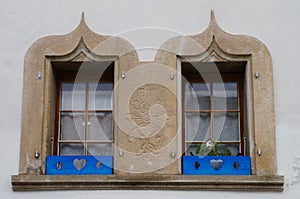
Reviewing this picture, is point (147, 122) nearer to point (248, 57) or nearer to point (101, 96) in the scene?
point (101, 96)

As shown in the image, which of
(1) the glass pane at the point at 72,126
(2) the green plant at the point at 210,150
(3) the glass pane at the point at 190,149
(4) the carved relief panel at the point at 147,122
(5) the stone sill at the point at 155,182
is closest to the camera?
(5) the stone sill at the point at 155,182

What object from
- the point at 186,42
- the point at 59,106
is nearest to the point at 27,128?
the point at 59,106

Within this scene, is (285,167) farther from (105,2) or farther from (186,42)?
(105,2)

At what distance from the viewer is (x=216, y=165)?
7.23m

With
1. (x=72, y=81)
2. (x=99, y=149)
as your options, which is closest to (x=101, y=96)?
(x=72, y=81)

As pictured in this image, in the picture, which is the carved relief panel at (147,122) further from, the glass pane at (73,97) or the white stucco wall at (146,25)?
the glass pane at (73,97)

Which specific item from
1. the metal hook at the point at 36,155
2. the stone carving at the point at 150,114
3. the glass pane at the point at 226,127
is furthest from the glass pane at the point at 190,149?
the metal hook at the point at 36,155

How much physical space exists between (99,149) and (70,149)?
0.92 ft

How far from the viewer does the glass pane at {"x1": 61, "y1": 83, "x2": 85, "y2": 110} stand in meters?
7.76

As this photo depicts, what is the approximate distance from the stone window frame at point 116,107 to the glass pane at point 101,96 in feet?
0.96

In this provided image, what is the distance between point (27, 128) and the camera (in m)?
7.41

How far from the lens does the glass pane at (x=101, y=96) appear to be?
7762 mm

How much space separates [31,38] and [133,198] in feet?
6.00

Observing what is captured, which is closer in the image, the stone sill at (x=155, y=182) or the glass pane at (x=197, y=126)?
the stone sill at (x=155, y=182)
